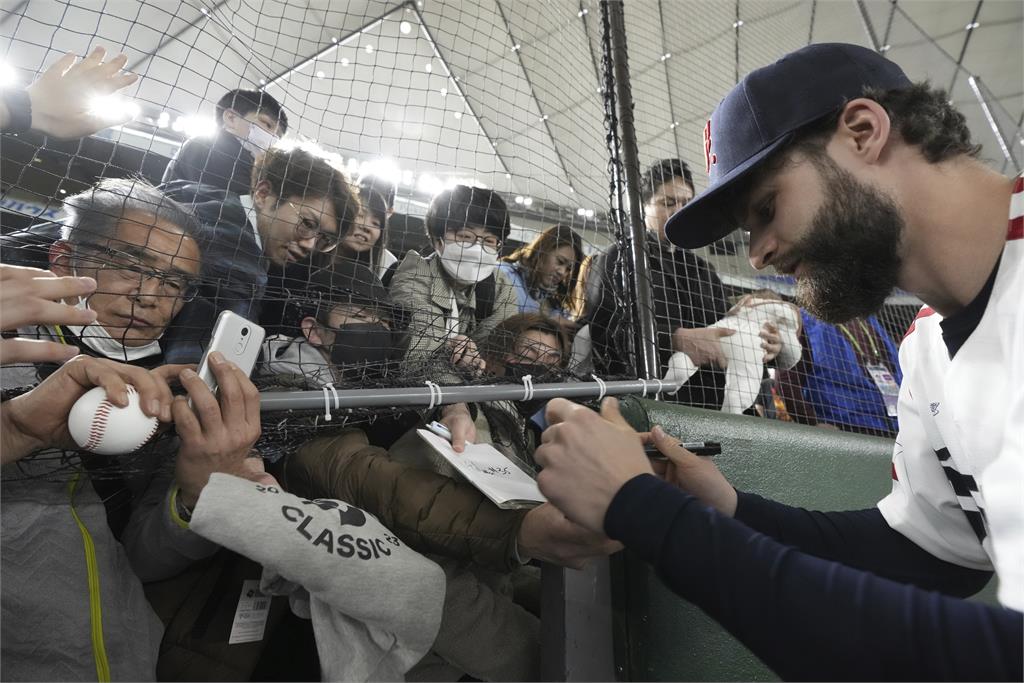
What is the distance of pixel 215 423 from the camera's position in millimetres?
707

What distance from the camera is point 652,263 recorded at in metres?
1.84

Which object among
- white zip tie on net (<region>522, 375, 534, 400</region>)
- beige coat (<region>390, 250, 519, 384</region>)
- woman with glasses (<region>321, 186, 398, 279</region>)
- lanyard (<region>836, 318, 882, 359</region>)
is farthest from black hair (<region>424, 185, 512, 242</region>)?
lanyard (<region>836, 318, 882, 359</region>)

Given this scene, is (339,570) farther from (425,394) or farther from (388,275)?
(388,275)

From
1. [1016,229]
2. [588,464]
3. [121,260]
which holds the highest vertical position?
[1016,229]

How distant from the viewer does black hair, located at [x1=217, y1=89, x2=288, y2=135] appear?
1880mm

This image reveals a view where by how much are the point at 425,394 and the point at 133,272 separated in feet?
1.86

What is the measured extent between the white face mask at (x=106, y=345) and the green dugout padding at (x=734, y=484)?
97cm

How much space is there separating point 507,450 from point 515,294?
0.72 metres

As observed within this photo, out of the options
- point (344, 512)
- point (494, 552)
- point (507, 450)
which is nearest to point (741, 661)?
point (494, 552)

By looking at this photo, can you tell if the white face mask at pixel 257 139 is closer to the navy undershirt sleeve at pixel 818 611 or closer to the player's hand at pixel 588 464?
the player's hand at pixel 588 464

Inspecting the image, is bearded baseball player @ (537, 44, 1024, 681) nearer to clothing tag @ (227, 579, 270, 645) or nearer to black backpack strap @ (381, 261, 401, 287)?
clothing tag @ (227, 579, 270, 645)

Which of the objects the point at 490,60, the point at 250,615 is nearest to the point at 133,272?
the point at 250,615

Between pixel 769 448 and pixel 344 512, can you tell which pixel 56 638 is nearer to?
pixel 344 512

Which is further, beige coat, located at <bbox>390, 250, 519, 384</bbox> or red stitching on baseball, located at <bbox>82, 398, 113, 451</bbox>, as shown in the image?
A: beige coat, located at <bbox>390, 250, 519, 384</bbox>
